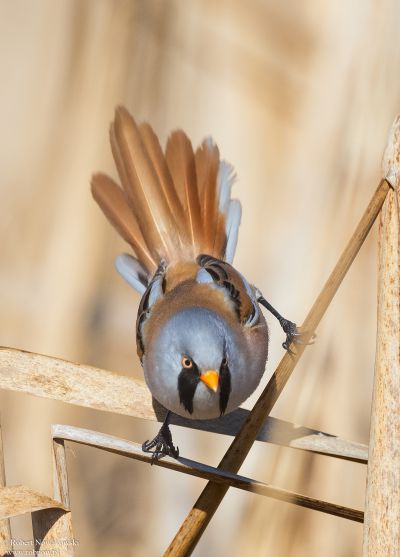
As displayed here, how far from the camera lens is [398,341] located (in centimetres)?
139

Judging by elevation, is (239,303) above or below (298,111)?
below

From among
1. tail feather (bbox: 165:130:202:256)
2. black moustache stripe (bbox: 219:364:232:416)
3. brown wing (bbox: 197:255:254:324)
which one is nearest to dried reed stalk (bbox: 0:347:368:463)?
black moustache stripe (bbox: 219:364:232:416)

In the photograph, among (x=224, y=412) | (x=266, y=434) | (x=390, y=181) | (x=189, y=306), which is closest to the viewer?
(x=390, y=181)

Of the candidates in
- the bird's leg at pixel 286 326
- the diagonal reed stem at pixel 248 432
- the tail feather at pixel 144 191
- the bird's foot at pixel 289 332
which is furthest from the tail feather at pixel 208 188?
→ the diagonal reed stem at pixel 248 432

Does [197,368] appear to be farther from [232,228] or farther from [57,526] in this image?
[232,228]

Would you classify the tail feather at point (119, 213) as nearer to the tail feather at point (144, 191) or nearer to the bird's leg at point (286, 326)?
the tail feather at point (144, 191)

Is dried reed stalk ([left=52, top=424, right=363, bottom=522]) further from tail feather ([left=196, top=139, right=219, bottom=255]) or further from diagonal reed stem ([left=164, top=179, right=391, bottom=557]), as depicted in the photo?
tail feather ([left=196, top=139, right=219, bottom=255])

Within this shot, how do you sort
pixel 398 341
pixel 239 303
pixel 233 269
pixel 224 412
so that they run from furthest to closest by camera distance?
pixel 233 269
pixel 239 303
pixel 224 412
pixel 398 341

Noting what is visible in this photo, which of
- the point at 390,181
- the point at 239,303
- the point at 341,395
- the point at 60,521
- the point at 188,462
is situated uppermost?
the point at 390,181

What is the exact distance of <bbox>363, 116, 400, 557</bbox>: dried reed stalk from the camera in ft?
4.29

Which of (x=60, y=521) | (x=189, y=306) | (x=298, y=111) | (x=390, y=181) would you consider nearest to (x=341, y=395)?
(x=189, y=306)

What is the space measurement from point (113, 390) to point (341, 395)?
88 cm

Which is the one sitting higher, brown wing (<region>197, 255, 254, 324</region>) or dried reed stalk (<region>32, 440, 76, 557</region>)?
brown wing (<region>197, 255, 254, 324</region>)

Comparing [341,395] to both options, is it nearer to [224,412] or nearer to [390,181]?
[224,412]
